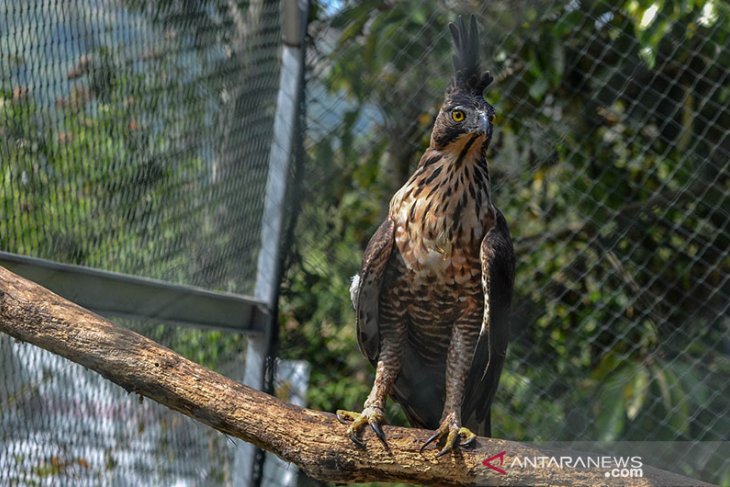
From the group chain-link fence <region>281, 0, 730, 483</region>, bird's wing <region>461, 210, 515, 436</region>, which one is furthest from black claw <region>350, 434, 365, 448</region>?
chain-link fence <region>281, 0, 730, 483</region>

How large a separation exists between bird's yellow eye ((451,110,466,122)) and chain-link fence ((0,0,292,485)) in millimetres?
991

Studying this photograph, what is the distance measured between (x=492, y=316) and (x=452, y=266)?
0.20m

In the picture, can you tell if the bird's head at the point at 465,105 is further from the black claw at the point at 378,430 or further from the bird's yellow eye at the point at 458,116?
the black claw at the point at 378,430

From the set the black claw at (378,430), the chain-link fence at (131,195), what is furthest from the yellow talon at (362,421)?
the chain-link fence at (131,195)

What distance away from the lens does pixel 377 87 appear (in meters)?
4.11

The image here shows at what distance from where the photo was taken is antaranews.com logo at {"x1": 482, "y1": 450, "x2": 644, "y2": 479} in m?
2.04

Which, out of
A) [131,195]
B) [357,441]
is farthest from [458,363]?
[131,195]

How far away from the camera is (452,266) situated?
2.66 metres

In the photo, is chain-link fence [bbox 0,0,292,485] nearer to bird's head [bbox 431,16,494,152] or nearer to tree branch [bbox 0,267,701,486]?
tree branch [bbox 0,267,701,486]

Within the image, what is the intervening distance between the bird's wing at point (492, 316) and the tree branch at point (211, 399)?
1.59 ft

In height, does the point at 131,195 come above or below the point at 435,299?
below

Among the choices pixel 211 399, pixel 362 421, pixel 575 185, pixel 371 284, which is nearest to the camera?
pixel 211 399

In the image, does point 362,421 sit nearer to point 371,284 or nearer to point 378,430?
point 378,430

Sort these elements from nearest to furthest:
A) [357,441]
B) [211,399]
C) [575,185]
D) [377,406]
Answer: [211,399] < [357,441] < [377,406] < [575,185]
